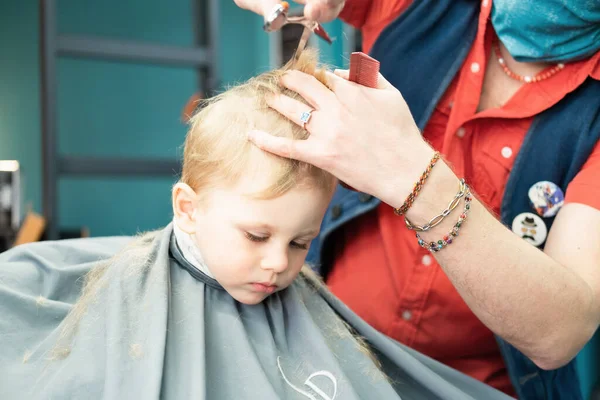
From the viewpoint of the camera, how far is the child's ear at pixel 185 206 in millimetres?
1112

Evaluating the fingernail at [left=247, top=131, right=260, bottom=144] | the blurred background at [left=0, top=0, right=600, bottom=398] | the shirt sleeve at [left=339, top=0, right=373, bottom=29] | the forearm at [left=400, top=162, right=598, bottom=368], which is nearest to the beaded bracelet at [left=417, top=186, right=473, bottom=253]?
the forearm at [left=400, top=162, right=598, bottom=368]

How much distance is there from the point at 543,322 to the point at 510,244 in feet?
0.51

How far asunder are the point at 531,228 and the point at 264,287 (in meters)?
0.58

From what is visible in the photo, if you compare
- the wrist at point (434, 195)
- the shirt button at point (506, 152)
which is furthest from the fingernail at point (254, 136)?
the shirt button at point (506, 152)

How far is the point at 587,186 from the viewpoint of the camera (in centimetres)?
116

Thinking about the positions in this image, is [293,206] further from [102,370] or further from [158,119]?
[158,119]

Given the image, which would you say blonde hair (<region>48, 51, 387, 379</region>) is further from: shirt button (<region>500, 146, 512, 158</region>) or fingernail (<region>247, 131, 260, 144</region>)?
shirt button (<region>500, 146, 512, 158</region>)

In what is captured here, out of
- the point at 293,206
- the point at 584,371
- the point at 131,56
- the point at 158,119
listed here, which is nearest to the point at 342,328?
the point at 293,206

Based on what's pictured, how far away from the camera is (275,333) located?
3.76 feet

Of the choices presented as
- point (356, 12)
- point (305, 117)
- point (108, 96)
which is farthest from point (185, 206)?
point (108, 96)

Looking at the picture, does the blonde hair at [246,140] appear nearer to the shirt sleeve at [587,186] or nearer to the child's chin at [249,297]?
the child's chin at [249,297]

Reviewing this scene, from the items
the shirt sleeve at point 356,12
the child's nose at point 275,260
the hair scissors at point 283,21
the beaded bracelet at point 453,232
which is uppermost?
the shirt sleeve at point 356,12

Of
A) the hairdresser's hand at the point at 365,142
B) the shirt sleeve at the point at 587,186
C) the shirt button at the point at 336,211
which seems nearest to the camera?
the hairdresser's hand at the point at 365,142

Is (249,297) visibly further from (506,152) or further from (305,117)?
(506,152)
